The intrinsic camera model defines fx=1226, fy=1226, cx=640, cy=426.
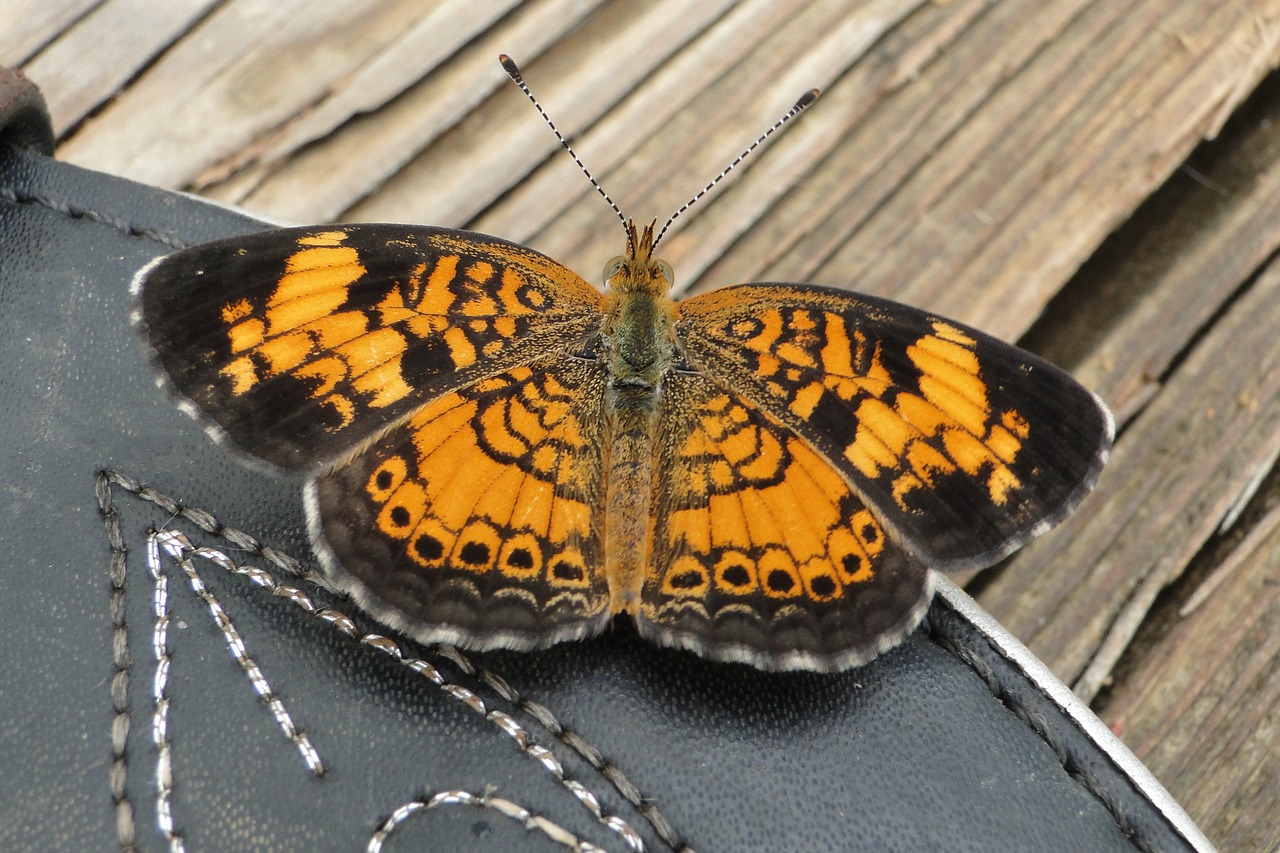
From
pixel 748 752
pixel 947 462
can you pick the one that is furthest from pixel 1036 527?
pixel 748 752

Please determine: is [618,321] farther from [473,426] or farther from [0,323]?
[0,323]

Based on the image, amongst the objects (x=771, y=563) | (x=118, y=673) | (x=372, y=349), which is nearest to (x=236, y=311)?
(x=372, y=349)

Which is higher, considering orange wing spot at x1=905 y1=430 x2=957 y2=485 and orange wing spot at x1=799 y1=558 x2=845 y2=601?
orange wing spot at x1=905 y1=430 x2=957 y2=485

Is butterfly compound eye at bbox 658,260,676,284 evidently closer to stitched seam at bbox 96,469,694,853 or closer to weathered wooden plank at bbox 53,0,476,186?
stitched seam at bbox 96,469,694,853

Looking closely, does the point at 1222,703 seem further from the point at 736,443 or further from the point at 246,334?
the point at 246,334

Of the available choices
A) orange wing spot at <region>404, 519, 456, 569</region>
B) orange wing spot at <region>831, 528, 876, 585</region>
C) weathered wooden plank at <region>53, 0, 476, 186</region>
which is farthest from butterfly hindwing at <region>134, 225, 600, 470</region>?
weathered wooden plank at <region>53, 0, 476, 186</region>

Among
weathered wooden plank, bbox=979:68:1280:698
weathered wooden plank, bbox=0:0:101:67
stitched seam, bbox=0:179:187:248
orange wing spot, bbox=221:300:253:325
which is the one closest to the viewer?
orange wing spot, bbox=221:300:253:325

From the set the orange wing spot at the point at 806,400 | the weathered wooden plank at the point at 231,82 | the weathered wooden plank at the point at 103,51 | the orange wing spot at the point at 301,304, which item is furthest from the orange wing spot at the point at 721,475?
the weathered wooden plank at the point at 103,51
